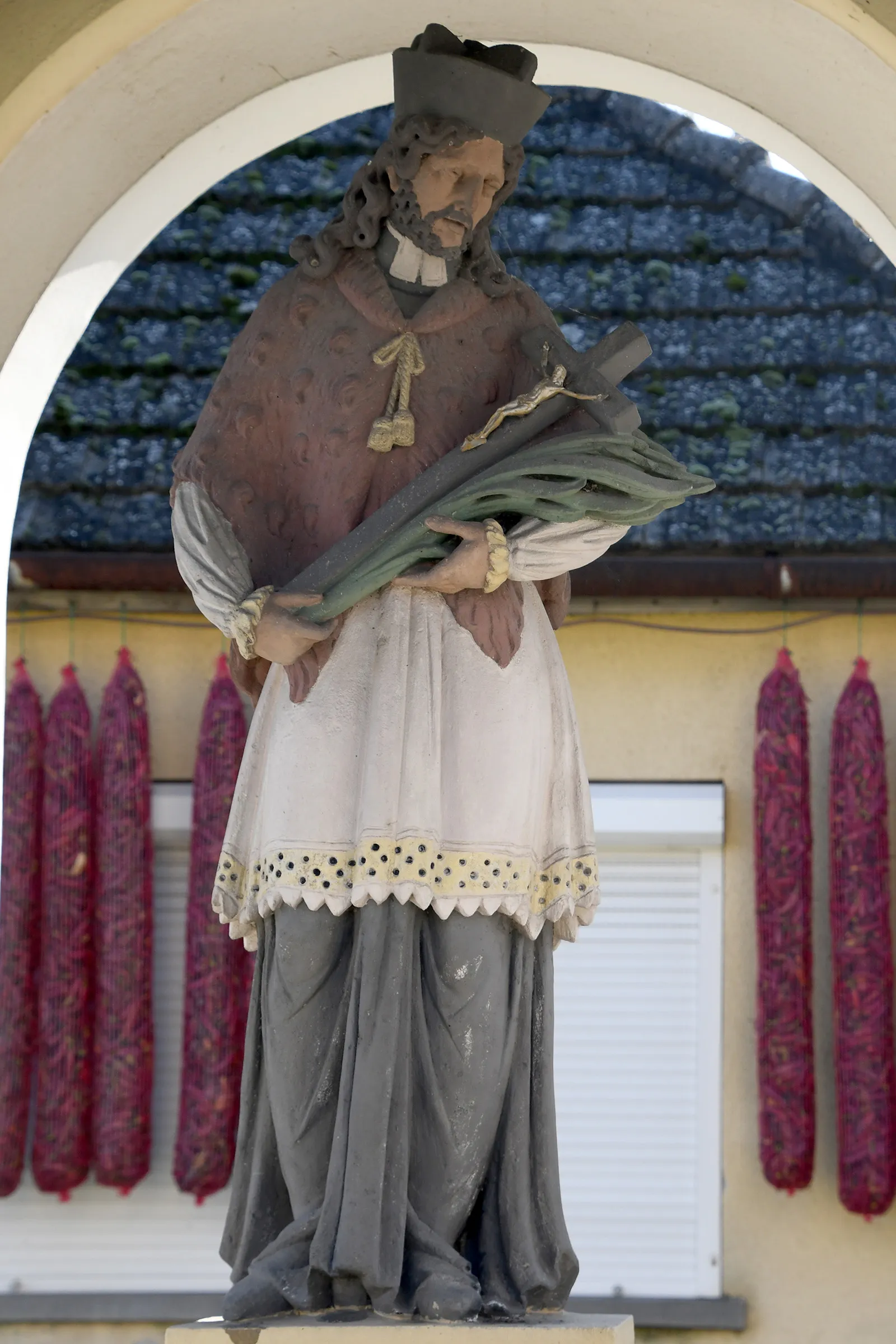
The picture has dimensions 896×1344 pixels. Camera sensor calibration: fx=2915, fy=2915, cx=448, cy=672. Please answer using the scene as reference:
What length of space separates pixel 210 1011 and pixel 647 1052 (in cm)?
135

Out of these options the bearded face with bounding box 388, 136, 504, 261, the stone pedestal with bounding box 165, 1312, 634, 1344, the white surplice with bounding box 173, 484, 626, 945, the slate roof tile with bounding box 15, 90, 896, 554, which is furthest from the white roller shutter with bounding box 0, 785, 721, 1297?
the stone pedestal with bounding box 165, 1312, 634, 1344

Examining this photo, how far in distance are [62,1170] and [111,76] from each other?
180 inches

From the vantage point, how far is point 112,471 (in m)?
9.31

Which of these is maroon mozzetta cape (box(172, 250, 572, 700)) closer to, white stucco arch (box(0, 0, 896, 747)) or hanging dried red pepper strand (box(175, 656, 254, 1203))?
white stucco arch (box(0, 0, 896, 747))

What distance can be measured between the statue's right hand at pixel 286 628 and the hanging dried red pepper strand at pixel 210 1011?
4.31 meters

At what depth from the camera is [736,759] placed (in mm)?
9148

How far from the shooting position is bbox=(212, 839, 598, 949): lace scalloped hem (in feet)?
14.7

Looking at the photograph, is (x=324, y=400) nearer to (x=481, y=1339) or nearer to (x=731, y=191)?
(x=481, y=1339)

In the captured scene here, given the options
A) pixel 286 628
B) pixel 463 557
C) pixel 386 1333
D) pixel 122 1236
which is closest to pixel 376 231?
pixel 463 557

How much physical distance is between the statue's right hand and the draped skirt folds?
0.41m

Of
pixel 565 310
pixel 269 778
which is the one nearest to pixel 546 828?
pixel 269 778

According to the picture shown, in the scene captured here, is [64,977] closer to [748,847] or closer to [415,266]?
[748,847]

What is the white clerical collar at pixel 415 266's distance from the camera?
480 cm

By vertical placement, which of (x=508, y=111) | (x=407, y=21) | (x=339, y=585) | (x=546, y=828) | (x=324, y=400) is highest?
(x=407, y=21)
